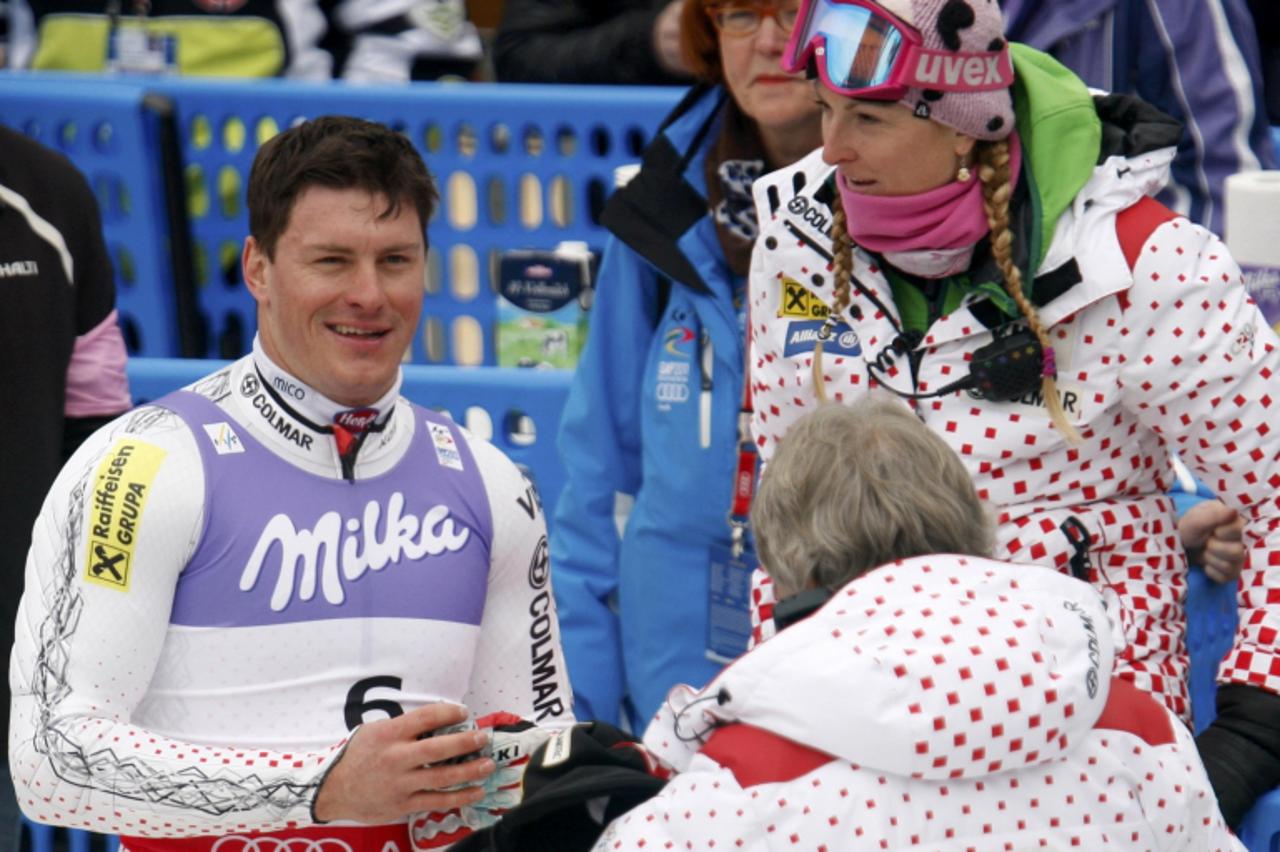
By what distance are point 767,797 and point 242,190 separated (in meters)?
4.03

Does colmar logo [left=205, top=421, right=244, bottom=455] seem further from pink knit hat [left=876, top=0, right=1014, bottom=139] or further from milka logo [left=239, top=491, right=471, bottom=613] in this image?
pink knit hat [left=876, top=0, right=1014, bottom=139]

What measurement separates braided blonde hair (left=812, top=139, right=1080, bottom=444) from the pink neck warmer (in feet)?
0.06

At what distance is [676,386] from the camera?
13.3 ft

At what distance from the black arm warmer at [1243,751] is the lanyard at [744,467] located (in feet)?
3.50

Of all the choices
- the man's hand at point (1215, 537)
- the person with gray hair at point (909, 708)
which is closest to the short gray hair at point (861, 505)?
the person with gray hair at point (909, 708)

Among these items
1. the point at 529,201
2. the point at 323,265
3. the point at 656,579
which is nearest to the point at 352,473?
the point at 323,265

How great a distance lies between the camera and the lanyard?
13.0 feet

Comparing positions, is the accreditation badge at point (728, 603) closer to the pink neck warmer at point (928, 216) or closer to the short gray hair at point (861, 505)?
the pink neck warmer at point (928, 216)

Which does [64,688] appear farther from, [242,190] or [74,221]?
[242,190]

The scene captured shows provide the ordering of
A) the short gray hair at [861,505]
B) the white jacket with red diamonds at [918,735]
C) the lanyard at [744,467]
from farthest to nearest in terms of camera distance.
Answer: the lanyard at [744,467], the short gray hair at [861,505], the white jacket with red diamonds at [918,735]

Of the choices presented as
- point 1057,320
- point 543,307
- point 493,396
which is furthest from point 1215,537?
point 543,307

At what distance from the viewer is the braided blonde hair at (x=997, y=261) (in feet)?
10.5

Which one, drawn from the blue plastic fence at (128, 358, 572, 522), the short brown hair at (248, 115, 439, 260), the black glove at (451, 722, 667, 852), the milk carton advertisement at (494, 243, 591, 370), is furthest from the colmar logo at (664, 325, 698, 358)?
the black glove at (451, 722, 667, 852)

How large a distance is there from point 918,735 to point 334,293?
3.74 ft
